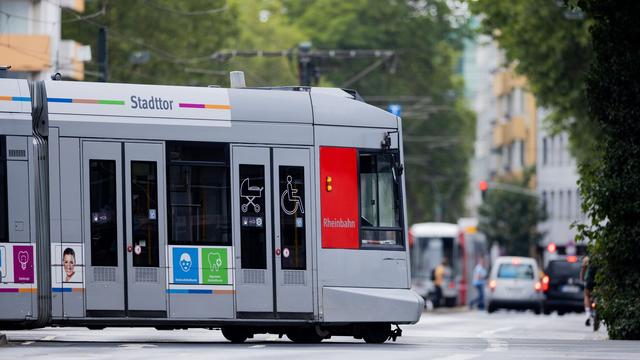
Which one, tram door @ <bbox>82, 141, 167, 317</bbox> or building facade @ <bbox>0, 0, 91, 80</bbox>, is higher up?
building facade @ <bbox>0, 0, 91, 80</bbox>

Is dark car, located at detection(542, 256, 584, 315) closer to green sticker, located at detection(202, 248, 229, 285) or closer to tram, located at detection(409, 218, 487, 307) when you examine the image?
tram, located at detection(409, 218, 487, 307)

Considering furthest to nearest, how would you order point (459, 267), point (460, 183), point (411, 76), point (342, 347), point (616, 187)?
point (460, 183) < point (411, 76) < point (459, 267) < point (616, 187) < point (342, 347)

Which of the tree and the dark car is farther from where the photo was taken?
the tree

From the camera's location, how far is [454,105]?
78.8 metres

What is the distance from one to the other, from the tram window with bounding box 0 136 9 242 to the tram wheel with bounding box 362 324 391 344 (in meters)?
4.88

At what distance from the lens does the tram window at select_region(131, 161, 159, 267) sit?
2152 cm

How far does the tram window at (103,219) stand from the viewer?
21.4m

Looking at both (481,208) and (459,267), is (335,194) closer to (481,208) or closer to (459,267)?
(459,267)

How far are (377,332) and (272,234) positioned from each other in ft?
6.94

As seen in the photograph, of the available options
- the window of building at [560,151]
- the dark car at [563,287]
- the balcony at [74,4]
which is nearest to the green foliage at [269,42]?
the balcony at [74,4]

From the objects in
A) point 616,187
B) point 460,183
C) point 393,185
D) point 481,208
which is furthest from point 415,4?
point 393,185

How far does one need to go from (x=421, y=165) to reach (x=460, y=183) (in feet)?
15.0

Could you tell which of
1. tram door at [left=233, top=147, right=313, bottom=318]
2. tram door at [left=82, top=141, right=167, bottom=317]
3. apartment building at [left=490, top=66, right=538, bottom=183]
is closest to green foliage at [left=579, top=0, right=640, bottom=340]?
tram door at [left=233, top=147, right=313, bottom=318]

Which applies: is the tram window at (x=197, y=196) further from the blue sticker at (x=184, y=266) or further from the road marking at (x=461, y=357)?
the road marking at (x=461, y=357)
